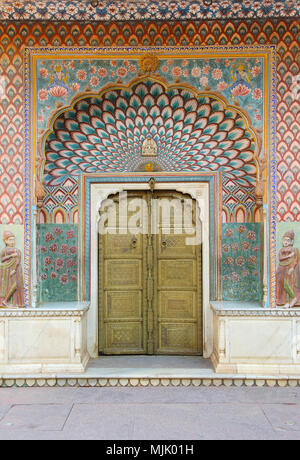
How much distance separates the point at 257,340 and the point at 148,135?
95.8 inches

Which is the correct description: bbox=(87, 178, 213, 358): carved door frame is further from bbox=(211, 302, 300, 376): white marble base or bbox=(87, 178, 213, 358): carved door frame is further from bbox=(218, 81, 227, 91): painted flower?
bbox=(218, 81, 227, 91): painted flower

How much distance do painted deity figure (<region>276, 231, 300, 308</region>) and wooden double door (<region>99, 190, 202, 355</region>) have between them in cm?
90

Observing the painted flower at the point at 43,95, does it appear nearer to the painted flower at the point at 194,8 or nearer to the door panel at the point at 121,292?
the door panel at the point at 121,292

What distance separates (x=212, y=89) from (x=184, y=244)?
1.68 m

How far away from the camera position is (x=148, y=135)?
4723 mm

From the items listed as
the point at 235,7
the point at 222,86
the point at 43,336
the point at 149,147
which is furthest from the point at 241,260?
the point at 235,7

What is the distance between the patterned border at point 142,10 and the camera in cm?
409

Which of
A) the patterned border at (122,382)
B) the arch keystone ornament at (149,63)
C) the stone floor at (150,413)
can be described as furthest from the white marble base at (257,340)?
the arch keystone ornament at (149,63)

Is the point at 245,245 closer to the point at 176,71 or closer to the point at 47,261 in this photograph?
the point at 176,71

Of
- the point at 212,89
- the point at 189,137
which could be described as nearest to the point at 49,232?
the point at 189,137

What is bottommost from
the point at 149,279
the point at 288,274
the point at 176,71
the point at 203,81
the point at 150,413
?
the point at 150,413

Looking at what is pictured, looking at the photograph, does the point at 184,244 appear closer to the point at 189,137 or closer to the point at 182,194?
the point at 182,194

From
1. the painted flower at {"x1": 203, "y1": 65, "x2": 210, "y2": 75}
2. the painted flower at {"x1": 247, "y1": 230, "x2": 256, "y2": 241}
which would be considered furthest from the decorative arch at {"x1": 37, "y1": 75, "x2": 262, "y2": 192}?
the painted flower at {"x1": 247, "y1": 230, "x2": 256, "y2": 241}

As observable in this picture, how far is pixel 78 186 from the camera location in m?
4.72
